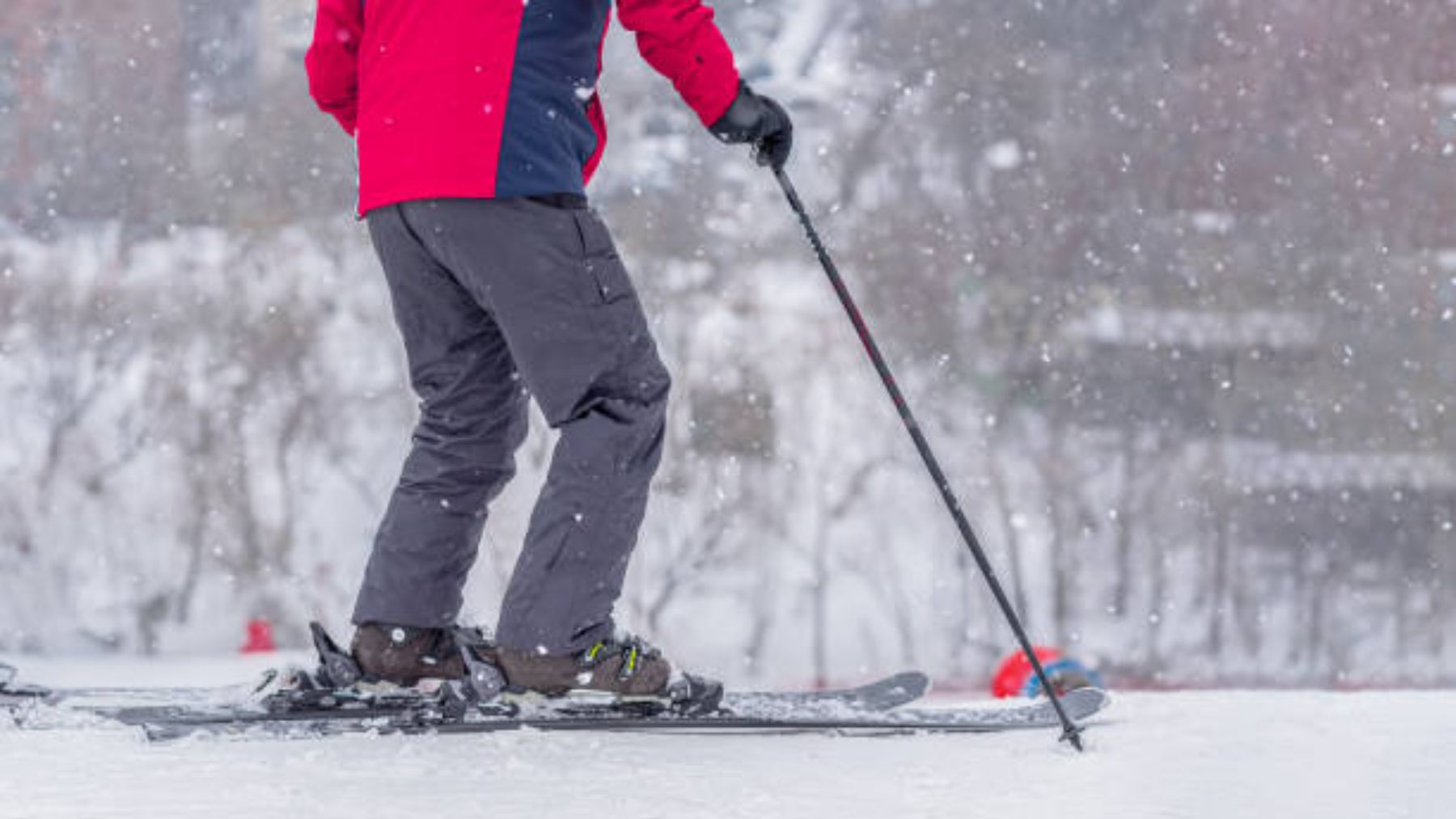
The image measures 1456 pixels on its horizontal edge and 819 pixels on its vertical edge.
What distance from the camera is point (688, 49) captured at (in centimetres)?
181

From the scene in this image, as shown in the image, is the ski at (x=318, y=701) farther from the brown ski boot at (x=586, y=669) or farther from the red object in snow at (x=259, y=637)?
the red object in snow at (x=259, y=637)

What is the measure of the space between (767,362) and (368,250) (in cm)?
117

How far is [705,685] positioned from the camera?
1.97 meters

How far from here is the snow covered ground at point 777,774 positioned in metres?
1.49

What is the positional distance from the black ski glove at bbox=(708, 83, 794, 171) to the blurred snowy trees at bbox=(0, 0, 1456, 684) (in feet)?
8.01

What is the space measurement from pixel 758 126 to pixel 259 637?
3.00 meters

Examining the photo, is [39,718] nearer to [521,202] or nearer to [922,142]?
[521,202]

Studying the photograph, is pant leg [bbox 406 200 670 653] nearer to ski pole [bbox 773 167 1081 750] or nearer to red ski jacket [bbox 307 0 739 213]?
red ski jacket [bbox 307 0 739 213]

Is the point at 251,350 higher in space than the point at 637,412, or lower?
higher

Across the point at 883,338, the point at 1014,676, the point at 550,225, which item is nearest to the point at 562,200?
the point at 550,225

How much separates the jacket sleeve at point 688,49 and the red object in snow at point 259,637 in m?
2.92

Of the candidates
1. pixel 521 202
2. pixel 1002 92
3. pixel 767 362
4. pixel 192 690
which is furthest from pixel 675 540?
pixel 521 202

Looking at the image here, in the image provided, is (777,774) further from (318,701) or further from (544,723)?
(318,701)

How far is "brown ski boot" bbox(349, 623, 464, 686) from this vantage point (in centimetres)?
200
